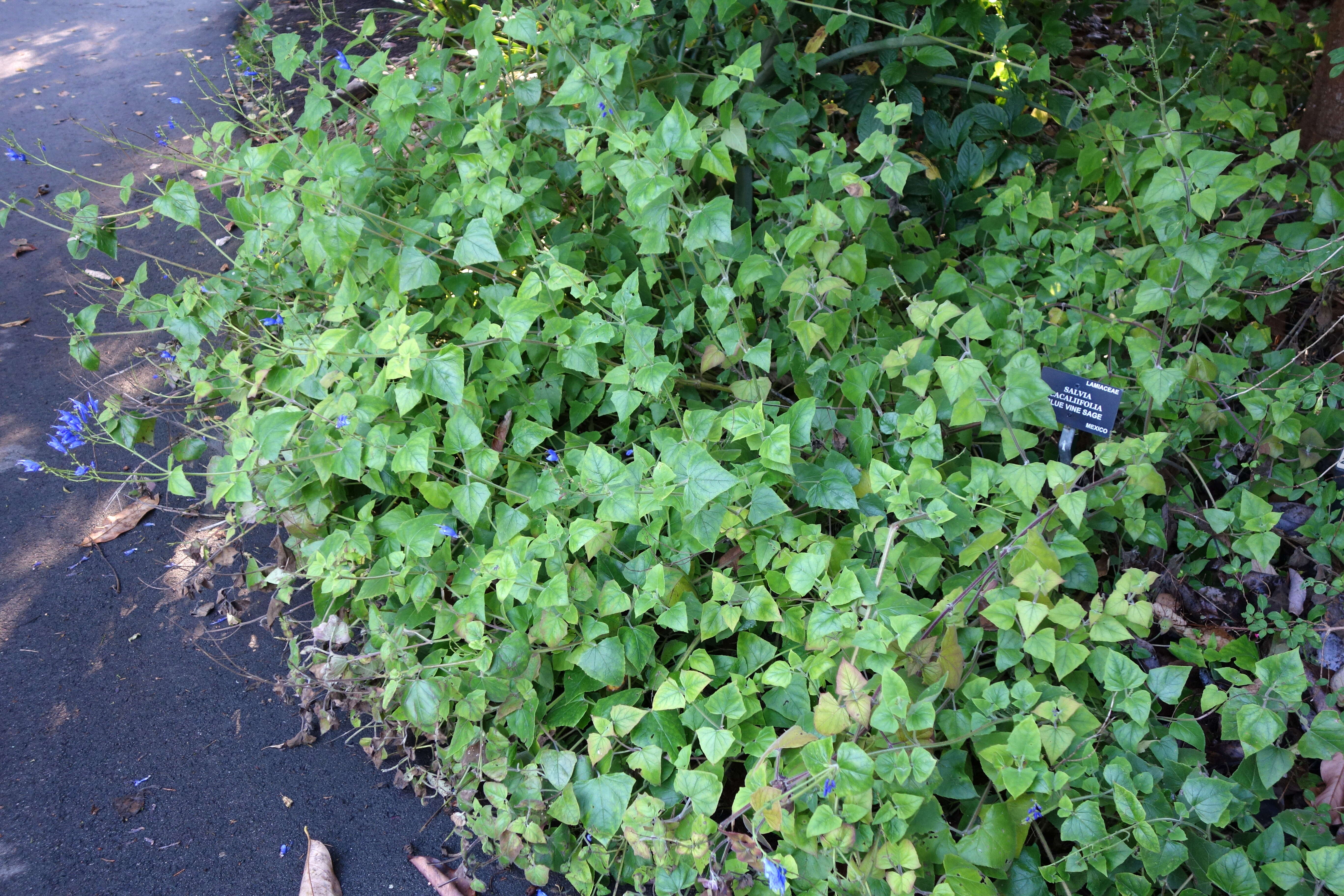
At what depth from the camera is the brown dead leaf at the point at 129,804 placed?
2377 mm

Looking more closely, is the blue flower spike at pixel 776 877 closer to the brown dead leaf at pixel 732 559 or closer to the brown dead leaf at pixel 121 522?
the brown dead leaf at pixel 732 559

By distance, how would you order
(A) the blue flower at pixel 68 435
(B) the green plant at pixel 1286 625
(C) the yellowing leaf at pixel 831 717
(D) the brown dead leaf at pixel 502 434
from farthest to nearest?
(D) the brown dead leaf at pixel 502 434, (A) the blue flower at pixel 68 435, (B) the green plant at pixel 1286 625, (C) the yellowing leaf at pixel 831 717

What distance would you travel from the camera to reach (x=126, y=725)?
2.59 meters

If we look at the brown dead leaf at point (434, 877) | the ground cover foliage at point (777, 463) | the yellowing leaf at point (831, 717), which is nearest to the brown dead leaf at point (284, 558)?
the ground cover foliage at point (777, 463)

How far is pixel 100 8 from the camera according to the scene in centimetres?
757

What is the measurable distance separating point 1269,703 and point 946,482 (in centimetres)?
79

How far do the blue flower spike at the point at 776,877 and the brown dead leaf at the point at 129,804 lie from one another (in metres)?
1.83

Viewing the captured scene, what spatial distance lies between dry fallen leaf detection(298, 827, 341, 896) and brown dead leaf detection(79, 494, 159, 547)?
5.16 feet

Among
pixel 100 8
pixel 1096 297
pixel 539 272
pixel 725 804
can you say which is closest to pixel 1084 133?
pixel 1096 297

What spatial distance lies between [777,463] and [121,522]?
256 centimetres

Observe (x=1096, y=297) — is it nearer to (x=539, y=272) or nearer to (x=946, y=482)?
(x=946, y=482)

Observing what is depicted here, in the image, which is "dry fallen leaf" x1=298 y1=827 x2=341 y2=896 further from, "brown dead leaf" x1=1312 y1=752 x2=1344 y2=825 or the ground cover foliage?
"brown dead leaf" x1=1312 y1=752 x2=1344 y2=825

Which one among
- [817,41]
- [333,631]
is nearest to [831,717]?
[333,631]

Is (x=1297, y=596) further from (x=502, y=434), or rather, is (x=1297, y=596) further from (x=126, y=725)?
(x=126, y=725)
